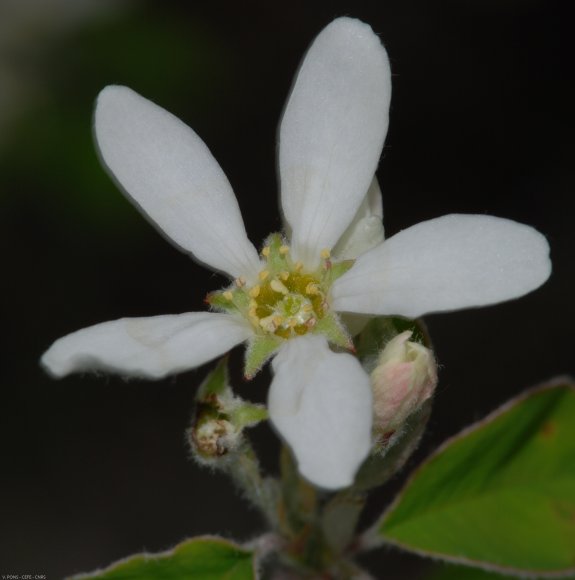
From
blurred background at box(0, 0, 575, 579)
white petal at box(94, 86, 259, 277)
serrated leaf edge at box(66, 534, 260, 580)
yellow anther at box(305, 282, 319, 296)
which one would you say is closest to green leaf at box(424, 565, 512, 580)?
blurred background at box(0, 0, 575, 579)

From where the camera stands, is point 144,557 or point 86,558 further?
point 86,558

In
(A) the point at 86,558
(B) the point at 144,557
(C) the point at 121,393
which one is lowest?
(A) the point at 86,558

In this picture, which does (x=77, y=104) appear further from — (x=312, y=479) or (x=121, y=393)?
(x=312, y=479)

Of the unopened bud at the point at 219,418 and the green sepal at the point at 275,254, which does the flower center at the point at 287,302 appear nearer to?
the green sepal at the point at 275,254

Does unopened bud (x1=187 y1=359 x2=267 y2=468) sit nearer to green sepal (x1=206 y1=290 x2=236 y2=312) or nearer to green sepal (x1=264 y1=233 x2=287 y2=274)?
green sepal (x1=206 y1=290 x2=236 y2=312)

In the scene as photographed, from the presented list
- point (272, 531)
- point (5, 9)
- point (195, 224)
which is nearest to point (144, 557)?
point (272, 531)
